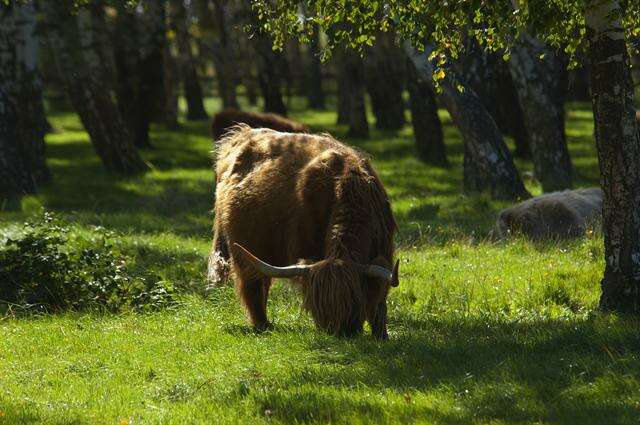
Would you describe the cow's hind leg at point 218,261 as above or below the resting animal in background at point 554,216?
above

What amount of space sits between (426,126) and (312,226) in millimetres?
16632

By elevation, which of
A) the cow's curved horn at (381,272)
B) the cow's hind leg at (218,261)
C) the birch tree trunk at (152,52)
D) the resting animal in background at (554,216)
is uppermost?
the birch tree trunk at (152,52)

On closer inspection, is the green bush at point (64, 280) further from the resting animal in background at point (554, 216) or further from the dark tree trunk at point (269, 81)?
the dark tree trunk at point (269, 81)

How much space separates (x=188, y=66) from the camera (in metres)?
36.9

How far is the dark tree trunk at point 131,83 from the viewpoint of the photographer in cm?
2912

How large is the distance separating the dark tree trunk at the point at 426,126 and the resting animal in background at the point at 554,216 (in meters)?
10.7

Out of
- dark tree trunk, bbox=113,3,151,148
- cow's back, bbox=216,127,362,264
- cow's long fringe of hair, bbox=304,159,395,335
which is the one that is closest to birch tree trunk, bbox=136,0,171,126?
dark tree trunk, bbox=113,3,151,148

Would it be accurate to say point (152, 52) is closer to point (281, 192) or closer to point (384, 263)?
point (281, 192)

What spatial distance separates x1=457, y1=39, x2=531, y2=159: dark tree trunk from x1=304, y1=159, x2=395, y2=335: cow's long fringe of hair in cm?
1298

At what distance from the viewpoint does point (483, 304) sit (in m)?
11.1

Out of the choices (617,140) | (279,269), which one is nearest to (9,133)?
(279,269)

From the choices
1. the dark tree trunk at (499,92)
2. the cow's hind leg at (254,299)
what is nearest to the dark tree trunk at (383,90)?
the dark tree trunk at (499,92)

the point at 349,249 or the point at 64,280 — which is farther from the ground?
the point at 349,249

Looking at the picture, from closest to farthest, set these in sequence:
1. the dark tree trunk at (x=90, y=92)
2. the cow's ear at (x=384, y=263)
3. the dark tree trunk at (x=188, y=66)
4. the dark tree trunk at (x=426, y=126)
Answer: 1. the cow's ear at (x=384, y=263)
2. the dark tree trunk at (x=90, y=92)
3. the dark tree trunk at (x=426, y=126)
4. the dark tree trunk at (x=188, y=66)
